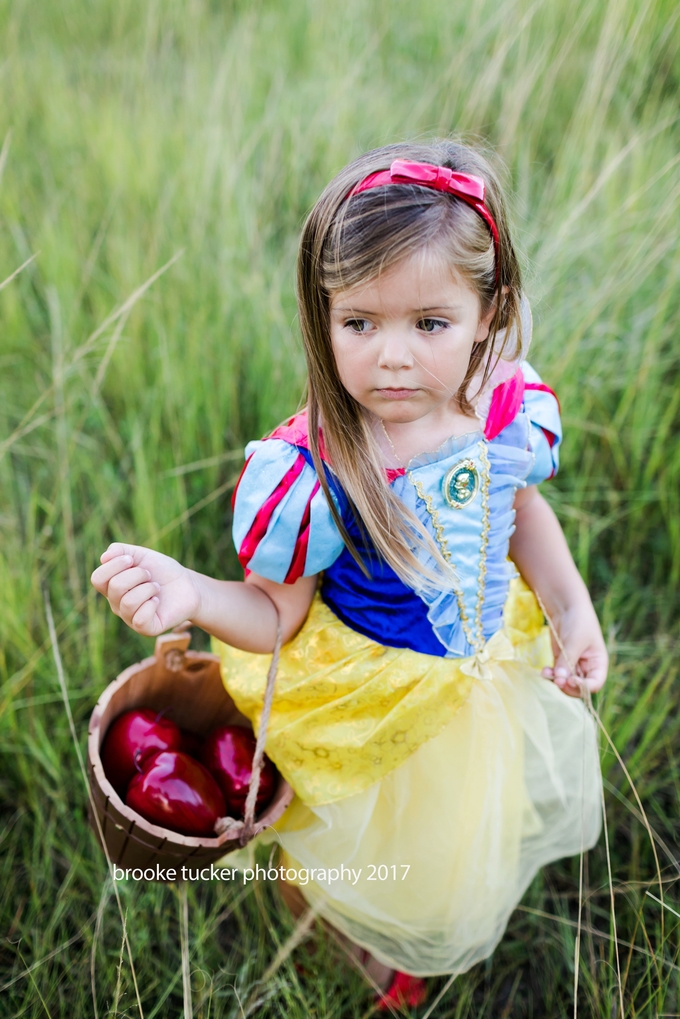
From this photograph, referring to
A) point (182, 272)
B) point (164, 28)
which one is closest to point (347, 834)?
point (182, 272)

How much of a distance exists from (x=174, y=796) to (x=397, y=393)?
0.66m

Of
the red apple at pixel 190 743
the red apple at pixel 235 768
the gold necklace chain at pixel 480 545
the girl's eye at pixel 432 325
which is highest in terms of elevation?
the girl's eye at pixel 432 325

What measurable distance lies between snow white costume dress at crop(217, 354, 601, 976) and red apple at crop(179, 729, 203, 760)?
0.54 feet

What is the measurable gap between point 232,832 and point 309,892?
0.34m

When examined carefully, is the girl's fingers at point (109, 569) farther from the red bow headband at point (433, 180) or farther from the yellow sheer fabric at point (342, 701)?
the red bow headband at point (433, 180)

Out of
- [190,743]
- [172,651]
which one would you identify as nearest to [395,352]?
[172,651]

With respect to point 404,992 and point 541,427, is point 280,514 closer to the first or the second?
point 541,427

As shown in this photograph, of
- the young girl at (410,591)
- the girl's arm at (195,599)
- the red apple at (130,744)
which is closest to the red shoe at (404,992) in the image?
the young girl at (410,591)

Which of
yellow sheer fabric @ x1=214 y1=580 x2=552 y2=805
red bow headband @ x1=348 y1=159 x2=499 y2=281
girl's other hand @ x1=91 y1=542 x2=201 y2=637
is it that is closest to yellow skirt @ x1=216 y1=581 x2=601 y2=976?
yellow sheer fabric @ x1=214 y1=580 x2=552 y2=805

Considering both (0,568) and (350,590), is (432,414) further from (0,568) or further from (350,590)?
(0,568)

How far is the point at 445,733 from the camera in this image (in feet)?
4.00

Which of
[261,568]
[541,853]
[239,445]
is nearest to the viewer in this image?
[261,568]

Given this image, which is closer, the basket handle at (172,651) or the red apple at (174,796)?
the red apple at (174,796)

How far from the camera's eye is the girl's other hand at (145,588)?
2.99ft
